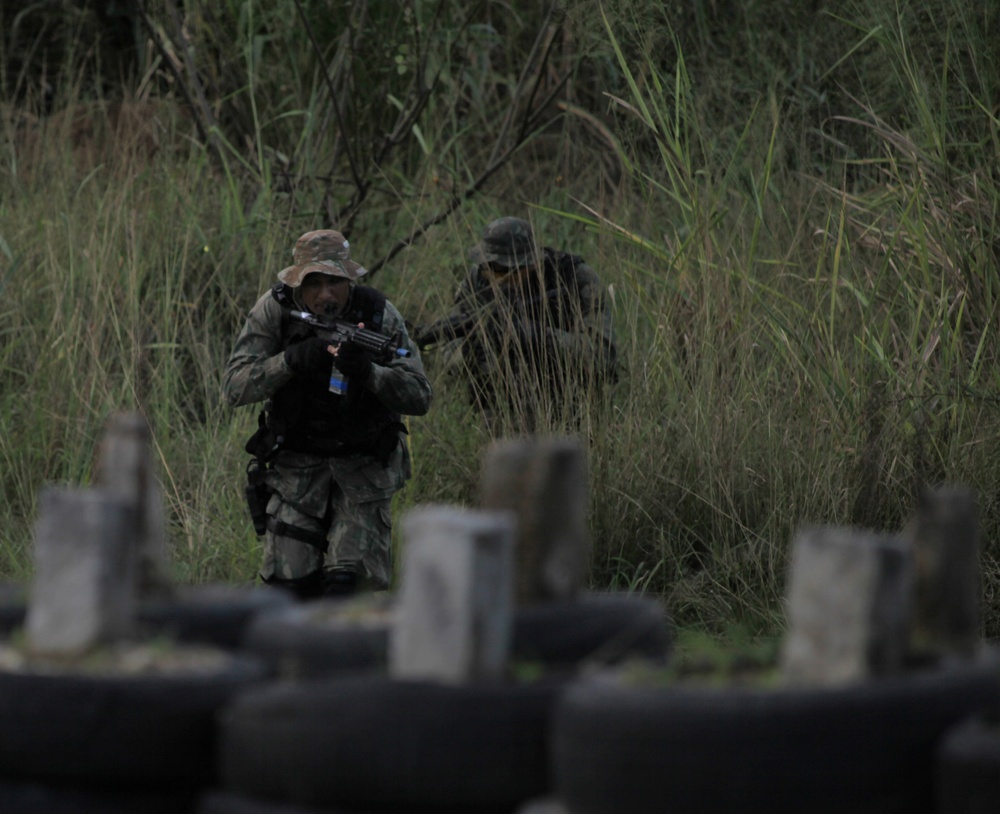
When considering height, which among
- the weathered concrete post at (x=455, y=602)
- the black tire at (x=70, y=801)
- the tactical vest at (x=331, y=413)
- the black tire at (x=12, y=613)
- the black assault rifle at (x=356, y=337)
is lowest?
the black tire at (x=70, y=801)

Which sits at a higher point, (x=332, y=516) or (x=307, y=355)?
(x=307, y=355)

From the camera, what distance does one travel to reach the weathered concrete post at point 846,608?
2.05 metres

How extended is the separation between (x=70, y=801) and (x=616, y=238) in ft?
16.9

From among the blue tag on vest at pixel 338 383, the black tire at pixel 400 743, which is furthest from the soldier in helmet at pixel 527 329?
the black tire at pixel 400 743

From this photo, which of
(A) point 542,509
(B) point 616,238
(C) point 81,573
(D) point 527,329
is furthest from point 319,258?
(C) point 81,573

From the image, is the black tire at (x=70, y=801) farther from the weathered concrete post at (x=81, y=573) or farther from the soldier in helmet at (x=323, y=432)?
the soldier in helmet at (x=323, y=432)

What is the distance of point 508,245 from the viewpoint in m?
6.73

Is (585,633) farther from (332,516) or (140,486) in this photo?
(332,516)

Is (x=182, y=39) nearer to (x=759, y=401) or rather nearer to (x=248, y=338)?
(x=248, y=338)

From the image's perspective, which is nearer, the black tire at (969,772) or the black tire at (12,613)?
the black tire at (969,772)

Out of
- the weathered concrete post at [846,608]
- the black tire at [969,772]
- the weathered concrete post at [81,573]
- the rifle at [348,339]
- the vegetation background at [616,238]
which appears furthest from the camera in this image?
the vegetation background at [616,238]

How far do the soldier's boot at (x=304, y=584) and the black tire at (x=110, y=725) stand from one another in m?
3.39

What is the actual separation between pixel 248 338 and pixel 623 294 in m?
2.14

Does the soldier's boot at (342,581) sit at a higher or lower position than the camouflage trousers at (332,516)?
lower
